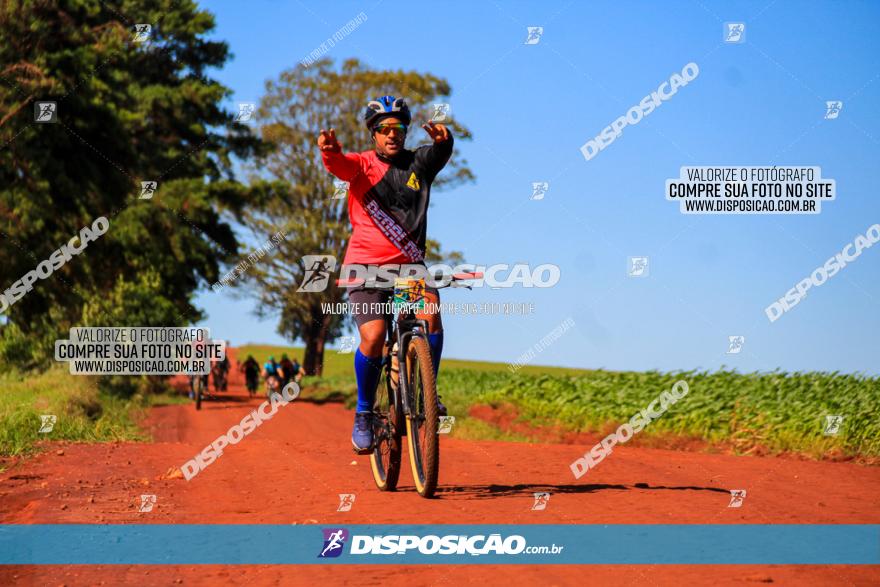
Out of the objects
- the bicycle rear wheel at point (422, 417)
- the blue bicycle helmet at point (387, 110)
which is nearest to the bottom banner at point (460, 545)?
the bicycle rear wheel at point (422, 417)

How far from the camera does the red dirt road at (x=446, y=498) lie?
4.88 meters

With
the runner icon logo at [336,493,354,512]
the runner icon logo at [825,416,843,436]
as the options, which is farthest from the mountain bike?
the runner icon logo at [825,416,843,436]

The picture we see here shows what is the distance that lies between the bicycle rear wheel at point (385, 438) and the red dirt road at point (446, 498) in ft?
0.49

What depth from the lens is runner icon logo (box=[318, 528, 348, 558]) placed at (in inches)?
210

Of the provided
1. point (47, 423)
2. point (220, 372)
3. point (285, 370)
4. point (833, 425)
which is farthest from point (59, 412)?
point (220, 372)

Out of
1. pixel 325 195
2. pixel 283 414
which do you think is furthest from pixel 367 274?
pixel 325 195

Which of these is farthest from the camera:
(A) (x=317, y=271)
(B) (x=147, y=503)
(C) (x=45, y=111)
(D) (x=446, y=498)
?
(A) (x=317, y=271)

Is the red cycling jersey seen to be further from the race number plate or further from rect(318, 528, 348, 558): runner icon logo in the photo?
rect(318, 528, 348, 558): runner icon logo

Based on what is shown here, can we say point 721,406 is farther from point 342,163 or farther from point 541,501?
point 342,163

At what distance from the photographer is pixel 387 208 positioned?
23.4 ft

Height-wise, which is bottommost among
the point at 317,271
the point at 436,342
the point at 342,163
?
the point at 436,342

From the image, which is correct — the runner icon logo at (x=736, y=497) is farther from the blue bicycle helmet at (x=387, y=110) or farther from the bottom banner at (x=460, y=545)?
the blue bicycle helmet at (x=387, y=110)

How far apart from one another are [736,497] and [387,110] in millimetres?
3927

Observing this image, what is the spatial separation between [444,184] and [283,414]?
57.2ft
